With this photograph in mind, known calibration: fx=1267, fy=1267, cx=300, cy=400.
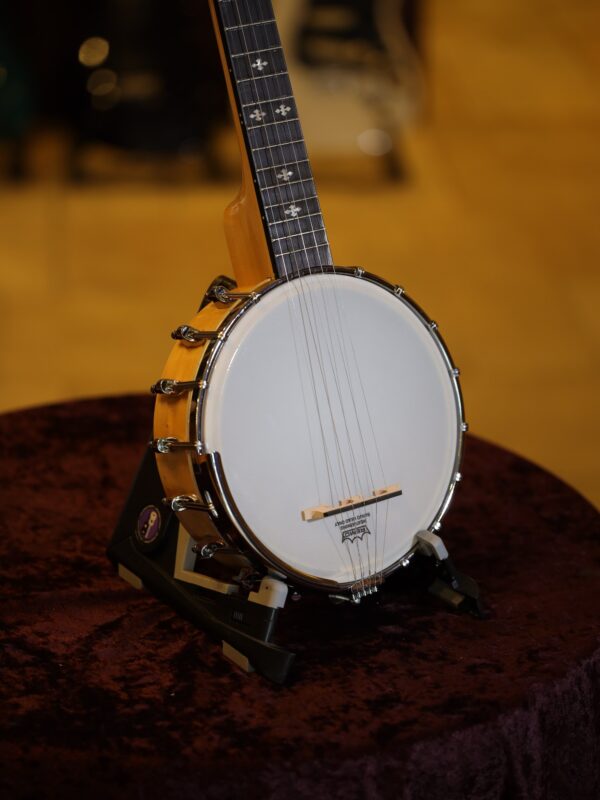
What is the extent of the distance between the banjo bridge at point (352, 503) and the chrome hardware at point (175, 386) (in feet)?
0.57

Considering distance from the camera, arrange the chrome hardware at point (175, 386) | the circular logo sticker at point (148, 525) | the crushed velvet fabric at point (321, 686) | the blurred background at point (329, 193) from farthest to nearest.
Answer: the blurred background at point (329, 193), the circular logo sticker at point (148, 525), the chrome hardware at point (175, 386), the crushed velvet fabric at point (321, 686)

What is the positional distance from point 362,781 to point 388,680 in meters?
0.15

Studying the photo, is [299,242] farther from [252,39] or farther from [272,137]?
[252,39]

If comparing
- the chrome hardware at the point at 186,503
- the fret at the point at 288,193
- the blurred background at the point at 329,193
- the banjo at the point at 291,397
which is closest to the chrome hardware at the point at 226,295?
the banjo at the point at 291,397

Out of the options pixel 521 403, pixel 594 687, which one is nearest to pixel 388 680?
pixel 594 687

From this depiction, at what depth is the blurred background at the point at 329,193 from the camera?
3010 millimetres

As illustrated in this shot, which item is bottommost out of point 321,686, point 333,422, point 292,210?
point 321,686

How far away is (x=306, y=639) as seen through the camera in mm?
1357

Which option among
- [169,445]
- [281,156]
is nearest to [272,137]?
[281,156]

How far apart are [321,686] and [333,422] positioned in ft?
0.89

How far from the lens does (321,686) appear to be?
4.18ft

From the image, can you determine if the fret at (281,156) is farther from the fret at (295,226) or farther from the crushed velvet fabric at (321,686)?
the crushed velvet fabric at (321,686)

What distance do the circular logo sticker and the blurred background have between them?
4.43ft

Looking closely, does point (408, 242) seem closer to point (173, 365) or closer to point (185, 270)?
point (185, 270)
